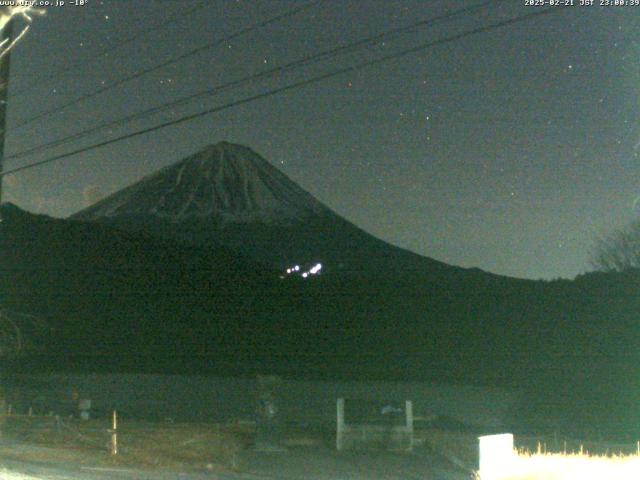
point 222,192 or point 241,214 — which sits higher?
point 222,192

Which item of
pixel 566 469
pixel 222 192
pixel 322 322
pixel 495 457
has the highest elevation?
pixel 222 192

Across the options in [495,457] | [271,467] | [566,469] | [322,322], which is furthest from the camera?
[322,322]

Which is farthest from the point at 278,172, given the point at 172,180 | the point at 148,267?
the point at 148,267

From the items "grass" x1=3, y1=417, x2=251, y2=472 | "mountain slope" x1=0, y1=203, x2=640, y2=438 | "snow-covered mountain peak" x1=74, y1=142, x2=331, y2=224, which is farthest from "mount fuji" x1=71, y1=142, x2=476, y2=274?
"grass" x1=3, y1=417, x2=251, y2=472

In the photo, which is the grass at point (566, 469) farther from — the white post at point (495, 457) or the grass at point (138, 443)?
the grass at point (138, 443)

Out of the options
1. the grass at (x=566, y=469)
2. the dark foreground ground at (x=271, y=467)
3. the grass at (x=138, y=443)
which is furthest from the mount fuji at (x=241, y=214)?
the grass at (x=566, y=469)

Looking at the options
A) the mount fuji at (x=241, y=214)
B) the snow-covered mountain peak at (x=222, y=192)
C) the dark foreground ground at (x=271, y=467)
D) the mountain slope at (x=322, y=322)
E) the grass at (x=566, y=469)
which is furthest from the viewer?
the snow-covered mountain peak at (x=222, y=192)

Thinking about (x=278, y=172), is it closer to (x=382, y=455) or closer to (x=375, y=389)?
(x=375, y=389)

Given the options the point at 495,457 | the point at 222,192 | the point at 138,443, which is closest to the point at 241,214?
the point at 222,192

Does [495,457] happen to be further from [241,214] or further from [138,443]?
[241,214]
